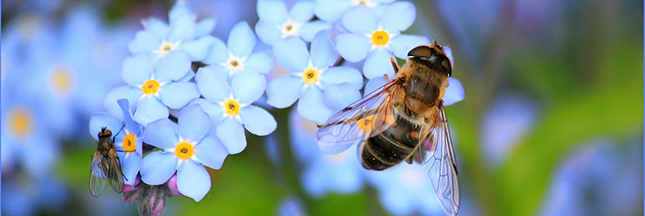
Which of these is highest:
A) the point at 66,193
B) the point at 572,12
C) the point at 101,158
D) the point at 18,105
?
the point at 572,12

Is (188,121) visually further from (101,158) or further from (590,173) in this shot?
(590,173)

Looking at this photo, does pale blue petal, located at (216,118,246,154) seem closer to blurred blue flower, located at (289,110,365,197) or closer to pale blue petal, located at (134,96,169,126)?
pale blue petal, located at (134,96,169,126)

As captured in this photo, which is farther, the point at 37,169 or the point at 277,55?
the point at 37,169

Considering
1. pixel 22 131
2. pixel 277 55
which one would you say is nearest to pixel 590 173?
pixel 277 55

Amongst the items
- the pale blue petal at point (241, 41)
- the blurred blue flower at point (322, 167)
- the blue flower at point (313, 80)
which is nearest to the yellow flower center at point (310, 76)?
the blue flower at point (313, 80)

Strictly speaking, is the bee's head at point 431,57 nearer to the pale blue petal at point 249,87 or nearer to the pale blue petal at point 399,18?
the pale blue petal at point 399,18

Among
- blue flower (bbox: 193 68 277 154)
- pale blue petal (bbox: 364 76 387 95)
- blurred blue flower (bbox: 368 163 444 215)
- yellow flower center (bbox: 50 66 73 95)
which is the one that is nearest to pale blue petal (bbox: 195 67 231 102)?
blue flower (bbox: 193 68 277 154)
